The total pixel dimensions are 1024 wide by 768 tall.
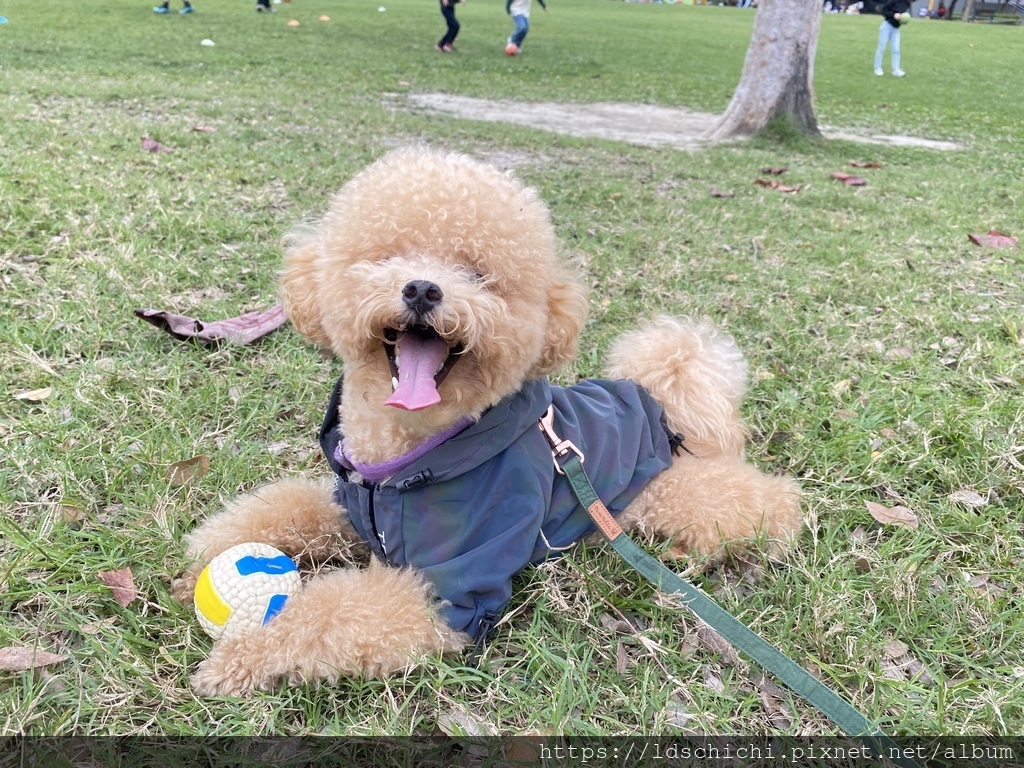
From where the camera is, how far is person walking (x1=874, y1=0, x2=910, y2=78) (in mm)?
18578

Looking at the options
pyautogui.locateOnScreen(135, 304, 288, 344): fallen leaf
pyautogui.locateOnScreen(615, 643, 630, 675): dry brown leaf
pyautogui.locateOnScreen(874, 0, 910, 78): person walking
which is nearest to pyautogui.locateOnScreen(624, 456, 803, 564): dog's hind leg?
pyautogui.locateOnScreen(615, 643, 630, 675): dry brown leaf

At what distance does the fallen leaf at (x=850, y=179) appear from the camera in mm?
7510

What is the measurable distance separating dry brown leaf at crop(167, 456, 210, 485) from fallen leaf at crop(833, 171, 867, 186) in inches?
293

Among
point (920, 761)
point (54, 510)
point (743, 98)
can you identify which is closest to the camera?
point (920, 761)

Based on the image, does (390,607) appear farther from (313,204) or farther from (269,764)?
(313,204)

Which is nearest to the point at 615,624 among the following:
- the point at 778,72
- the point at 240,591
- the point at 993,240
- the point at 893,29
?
the point at 240,591

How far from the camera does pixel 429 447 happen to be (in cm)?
203

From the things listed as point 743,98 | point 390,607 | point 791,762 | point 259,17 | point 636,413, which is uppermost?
point 259,17

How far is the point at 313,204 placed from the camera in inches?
211

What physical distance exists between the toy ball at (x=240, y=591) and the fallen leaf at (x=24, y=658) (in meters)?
0.36

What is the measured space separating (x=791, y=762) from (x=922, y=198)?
23.3 ft

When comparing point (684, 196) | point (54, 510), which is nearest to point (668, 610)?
point (54, 510)

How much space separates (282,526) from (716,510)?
1531mm

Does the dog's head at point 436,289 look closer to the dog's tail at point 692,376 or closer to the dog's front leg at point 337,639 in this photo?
the dog's front leg at point 337,639
